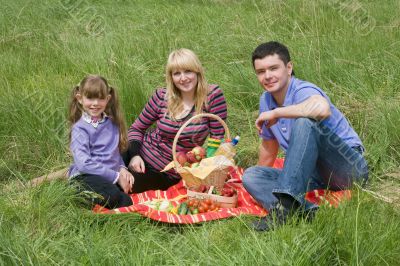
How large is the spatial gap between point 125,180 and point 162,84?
1.79 m

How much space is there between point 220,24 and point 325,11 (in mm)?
1294

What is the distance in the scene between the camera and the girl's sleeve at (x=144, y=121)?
415cm

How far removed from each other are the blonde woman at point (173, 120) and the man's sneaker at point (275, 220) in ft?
3.56

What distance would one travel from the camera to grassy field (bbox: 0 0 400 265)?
2.46 metres

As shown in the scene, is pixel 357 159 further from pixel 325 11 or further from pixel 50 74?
pixel 325 11

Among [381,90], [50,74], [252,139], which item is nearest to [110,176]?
[252,139]

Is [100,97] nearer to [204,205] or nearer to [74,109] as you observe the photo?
[74,109]

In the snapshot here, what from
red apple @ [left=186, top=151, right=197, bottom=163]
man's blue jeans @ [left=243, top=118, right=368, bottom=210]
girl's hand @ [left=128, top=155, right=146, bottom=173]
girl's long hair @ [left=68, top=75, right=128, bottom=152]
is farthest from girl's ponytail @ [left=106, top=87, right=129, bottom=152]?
man's blue jeans @ [left=243, top=118, right=368, bottom=210]

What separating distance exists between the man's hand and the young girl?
40.8 inches

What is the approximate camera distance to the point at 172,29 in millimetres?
6906

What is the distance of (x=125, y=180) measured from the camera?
3900 mm

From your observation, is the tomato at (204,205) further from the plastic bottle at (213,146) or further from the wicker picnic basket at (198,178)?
the plastic bottle at (213,146)

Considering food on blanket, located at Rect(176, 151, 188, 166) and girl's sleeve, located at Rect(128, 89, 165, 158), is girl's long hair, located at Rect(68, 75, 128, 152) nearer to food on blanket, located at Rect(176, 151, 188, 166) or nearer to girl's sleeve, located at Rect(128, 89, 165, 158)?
girl's sleeve, located at Rect(128, 89, 165, 158)

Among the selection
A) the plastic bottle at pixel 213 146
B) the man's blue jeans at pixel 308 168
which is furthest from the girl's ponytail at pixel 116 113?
the man's blue jeans at pixel 308 168
